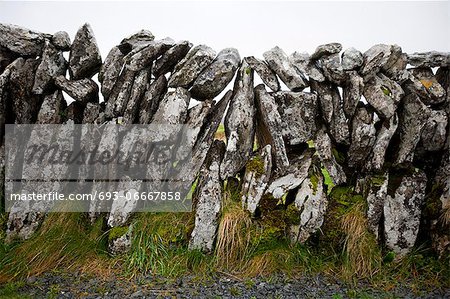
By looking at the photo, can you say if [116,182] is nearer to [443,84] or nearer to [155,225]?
[155,225]

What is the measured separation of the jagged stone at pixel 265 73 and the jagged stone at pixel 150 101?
71.2 inches

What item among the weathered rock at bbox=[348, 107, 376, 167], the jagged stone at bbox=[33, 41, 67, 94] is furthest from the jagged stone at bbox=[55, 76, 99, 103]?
the weathered rock at bbox=[348, 107, 376, 167]

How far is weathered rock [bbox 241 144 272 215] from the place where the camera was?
6.68 m

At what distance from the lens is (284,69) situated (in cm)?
686

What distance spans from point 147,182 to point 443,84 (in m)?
6.13

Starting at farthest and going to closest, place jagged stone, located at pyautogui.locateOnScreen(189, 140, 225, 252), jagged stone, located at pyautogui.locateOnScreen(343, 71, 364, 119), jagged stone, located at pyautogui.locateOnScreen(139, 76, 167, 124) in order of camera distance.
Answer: jagged stone, located at pyautogui.locateOnScreen(139, 76, 167, 124)
jagged stone, located at pyautogui.locateOnScreen(343, 71, 364, 119)
jagged stone, located at pyautogui.locateOnScreen(189, 140, 225, 252)

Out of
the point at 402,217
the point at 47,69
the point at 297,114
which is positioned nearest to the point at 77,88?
the point at 47,69

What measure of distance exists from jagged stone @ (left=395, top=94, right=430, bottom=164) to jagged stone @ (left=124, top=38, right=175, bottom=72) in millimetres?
4672

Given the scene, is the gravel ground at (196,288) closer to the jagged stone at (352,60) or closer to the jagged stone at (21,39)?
the jagged stone at (352,60)

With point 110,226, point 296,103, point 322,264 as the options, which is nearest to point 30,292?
point 110,226

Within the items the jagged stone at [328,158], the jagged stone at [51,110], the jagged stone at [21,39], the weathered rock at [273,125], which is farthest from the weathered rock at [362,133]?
the jagged stone at [21,39]

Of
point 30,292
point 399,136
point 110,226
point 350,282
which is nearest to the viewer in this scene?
point 30,292

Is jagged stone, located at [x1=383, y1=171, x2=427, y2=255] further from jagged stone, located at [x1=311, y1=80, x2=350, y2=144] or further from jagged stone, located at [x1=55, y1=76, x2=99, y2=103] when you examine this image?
jagged stone, located at [x1=55, y1=76, x2=99, y2=103]

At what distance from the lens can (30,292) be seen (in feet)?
18.6
